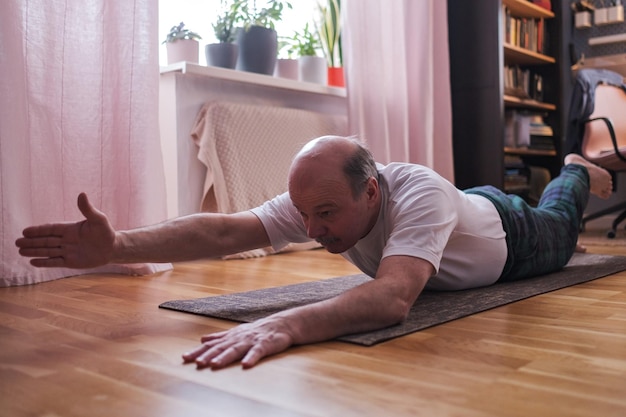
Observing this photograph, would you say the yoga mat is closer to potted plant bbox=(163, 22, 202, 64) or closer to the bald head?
the bald head

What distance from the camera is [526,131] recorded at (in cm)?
485

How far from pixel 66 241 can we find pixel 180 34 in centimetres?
194

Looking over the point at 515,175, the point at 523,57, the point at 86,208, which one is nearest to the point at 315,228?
the point at 86,208

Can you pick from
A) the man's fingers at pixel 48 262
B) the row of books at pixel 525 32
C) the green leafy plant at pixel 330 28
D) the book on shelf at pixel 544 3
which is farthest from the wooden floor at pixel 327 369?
the book on shelf at pixel 544 3

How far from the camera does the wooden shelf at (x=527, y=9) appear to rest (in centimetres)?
471

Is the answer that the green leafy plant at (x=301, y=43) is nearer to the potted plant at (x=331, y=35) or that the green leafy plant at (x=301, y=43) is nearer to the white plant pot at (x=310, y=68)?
the white plant pot at (x=310, y=68)

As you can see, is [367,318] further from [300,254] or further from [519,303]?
[300,254]

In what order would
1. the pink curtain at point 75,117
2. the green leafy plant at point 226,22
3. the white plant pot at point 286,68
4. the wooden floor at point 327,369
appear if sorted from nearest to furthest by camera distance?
the wooden floor at point 327,369 < the pink curtain at point 75,117 < the green leafy plant at point 226,22 < the white plant pot at point 286,68

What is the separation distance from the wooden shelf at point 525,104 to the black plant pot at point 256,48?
Result: 192 cm

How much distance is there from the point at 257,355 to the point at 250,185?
2.09m

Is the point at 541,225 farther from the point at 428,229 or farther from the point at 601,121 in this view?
the point at 601,121

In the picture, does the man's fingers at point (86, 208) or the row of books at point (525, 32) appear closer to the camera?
the man's fingers at point (86, 208)

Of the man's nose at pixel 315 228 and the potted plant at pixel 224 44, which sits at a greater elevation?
the potted plant at pixel 224 44

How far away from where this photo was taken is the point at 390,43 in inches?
156
